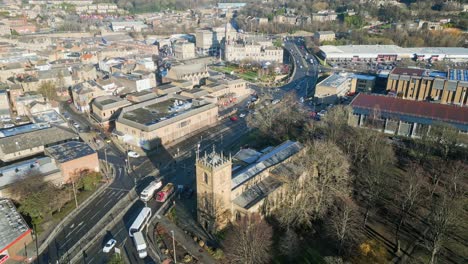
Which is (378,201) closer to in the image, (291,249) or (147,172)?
(291,249)

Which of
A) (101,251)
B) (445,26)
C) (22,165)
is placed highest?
(445,26)

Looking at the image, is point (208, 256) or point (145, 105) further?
point (145, 105)

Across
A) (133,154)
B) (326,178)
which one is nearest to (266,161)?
(326,178)

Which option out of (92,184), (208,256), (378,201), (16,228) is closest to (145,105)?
(92,184)

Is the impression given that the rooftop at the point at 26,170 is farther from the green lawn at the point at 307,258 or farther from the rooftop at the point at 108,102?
the green lawn at the point at 307,258

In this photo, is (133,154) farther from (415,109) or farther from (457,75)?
(457,75)

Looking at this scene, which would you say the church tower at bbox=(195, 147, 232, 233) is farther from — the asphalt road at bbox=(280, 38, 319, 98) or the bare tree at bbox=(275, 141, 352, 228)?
the asphalt road at bbox=(280, 38, 319, 98)
